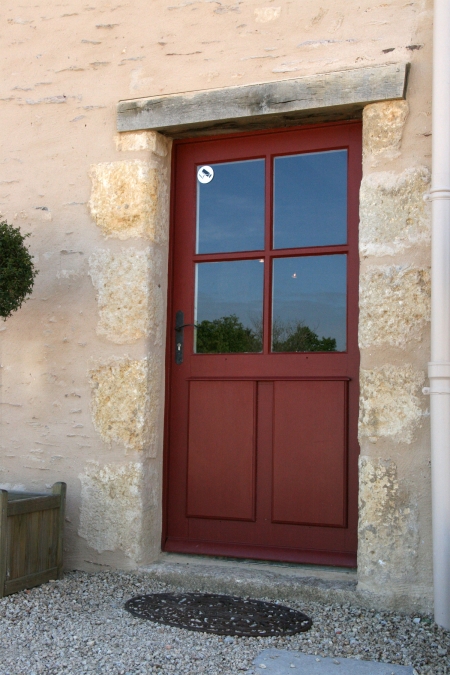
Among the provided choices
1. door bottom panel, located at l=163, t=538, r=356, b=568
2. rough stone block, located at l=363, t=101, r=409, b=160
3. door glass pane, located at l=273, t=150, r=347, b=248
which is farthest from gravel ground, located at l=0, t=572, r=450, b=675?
rough stone block, located at l=363, t=101, r=409, b=160

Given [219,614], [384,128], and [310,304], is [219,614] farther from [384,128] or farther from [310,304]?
[384,128]

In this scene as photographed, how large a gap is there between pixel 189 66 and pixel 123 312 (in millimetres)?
1341

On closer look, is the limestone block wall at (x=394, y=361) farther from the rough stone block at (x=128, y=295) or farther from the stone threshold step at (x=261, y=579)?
the rough stone block at (x=128, y=295)

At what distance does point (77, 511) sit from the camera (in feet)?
12.6

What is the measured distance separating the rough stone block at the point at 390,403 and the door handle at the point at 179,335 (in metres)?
1.08

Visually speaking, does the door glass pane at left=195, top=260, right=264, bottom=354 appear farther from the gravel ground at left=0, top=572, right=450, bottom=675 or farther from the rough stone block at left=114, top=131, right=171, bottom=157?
the gravel ground at left=0, top=572, right=450, bottom=675

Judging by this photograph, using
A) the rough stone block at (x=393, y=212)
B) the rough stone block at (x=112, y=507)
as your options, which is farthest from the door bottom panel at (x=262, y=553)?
the rough stone block at (x=393, y=212)

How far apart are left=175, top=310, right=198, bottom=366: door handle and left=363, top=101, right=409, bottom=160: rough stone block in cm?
129

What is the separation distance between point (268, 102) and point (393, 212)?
0.85m

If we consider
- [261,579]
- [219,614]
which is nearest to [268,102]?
[261,579]

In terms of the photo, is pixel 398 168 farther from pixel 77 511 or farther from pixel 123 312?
pixel 77 511

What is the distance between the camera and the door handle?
13.1 ft

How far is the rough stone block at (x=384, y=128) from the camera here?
3.38 m

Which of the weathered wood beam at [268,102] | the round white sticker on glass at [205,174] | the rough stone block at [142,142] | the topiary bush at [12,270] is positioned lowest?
the topiary bush at [12,270]
